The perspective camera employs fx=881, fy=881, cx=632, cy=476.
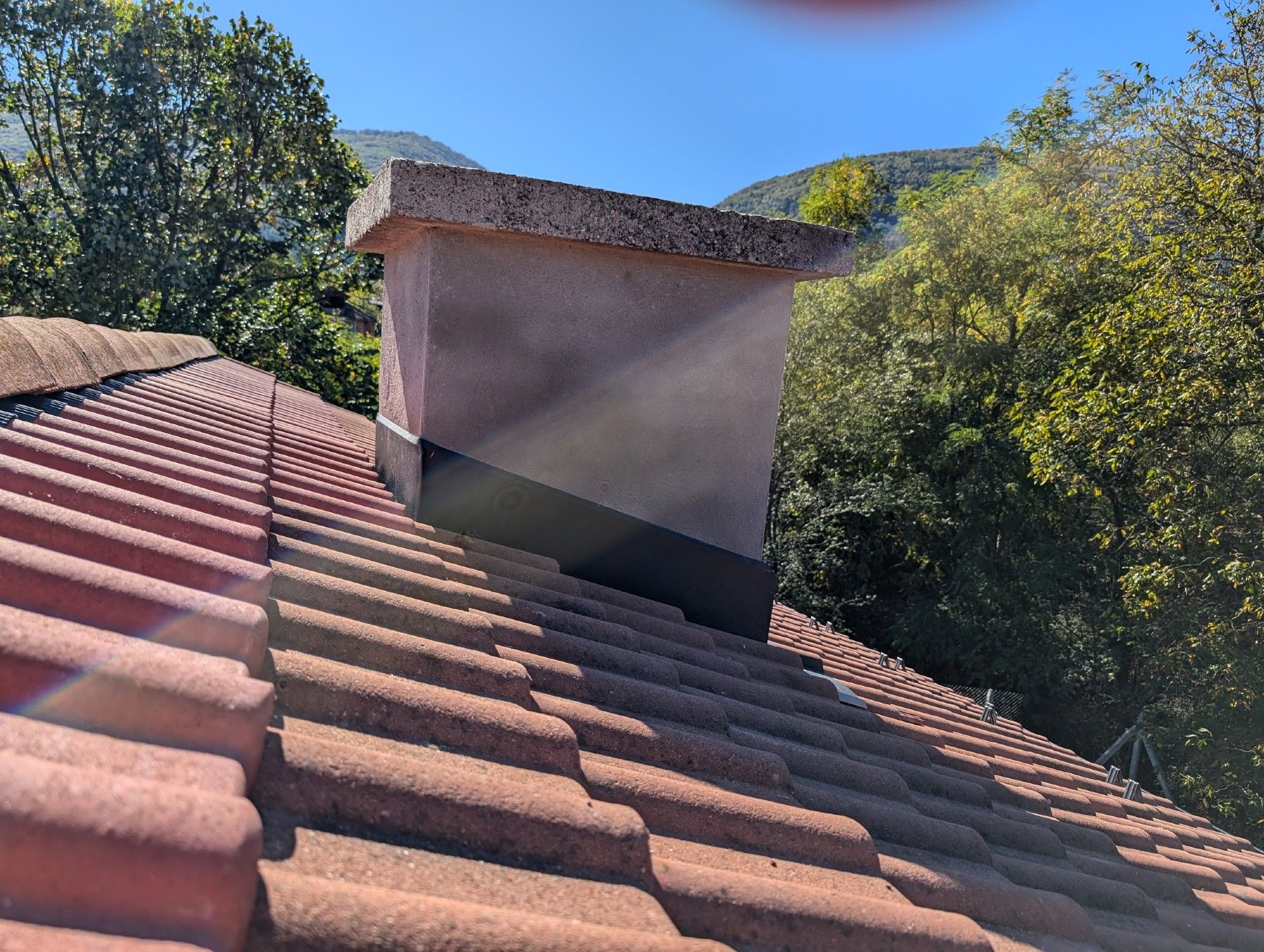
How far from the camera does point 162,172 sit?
567 inches

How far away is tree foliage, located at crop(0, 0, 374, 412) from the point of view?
13750 millimetres

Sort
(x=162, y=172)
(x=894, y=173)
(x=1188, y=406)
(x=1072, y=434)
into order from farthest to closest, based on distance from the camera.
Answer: (x=894, y=173)
(x=162, y=172)
(x=1072, y=434)
(x=1188, y=406)

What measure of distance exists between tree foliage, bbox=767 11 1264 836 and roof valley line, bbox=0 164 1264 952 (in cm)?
651

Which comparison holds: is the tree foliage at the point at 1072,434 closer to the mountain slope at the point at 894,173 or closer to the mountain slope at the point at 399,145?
the mountain slope at the point at 894,173

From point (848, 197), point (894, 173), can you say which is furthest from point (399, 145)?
point (848, 197)

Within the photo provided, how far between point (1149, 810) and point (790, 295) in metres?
3.29

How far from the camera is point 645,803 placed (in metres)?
1.58

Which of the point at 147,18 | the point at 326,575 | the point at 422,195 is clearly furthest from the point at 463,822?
the point at 147,18

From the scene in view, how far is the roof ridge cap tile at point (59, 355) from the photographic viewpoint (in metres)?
2.44

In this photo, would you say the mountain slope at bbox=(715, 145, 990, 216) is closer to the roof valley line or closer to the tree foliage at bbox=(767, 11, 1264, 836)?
the tree foliage at bbox=(767, 11, 1264, 836)

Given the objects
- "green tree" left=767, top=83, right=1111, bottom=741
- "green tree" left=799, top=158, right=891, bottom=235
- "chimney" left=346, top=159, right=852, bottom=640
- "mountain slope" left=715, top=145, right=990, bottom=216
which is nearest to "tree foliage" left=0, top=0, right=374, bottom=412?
"green tree" left=767, top=83, right=1111, bottom=741

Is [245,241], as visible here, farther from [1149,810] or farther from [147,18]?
[1149,810]

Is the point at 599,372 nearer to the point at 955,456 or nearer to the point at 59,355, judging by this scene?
the point at 59,355

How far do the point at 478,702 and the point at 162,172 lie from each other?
15747 millimetres
